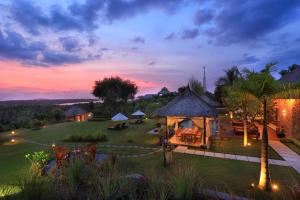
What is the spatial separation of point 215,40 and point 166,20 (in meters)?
6.84

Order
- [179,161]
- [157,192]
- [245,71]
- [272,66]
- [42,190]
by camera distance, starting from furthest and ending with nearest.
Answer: [179,161] < [245,71] < [272,66] < [157,192] < [42,190]

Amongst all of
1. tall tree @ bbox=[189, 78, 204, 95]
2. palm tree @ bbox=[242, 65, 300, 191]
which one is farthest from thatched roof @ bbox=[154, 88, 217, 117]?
tall tree @ bbox=[189, 78, 204, 95]

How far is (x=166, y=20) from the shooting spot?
17.1 m

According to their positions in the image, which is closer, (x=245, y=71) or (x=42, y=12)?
(x=245, y=71)

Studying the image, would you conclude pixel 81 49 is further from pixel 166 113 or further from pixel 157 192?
pixel 157 192

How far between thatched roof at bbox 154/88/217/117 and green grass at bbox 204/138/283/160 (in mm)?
2508

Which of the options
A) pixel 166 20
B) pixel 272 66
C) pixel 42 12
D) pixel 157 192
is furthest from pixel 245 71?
pixel 42 12

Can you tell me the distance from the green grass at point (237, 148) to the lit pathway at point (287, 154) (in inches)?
13.8

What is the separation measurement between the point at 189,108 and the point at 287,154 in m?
6.88

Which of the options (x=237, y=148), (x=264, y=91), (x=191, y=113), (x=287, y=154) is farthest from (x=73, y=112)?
(x=264, y=91)

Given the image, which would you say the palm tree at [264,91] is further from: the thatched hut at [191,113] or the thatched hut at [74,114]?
the thatched hut at [74,114]

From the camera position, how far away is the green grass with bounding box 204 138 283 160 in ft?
41.1

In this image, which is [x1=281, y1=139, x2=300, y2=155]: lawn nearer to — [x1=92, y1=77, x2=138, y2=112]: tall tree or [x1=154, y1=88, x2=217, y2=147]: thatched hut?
[x1=154, y1=88, x2=217, y2=147]: thatched hut

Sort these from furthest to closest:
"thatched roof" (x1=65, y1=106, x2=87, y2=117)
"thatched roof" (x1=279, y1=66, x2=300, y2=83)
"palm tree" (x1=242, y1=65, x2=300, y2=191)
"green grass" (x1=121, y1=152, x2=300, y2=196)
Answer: "thatched roof" (x1=65, y1=106, x2=87, y2=117) → "thatched roof" (x1=279, y1=66, x2=300, y2=83) → "green grass" (x1=121, y1=152, x2=300, y2=196) → "palm tree" (x1=242, y1=65, x2=300, y2=191)
